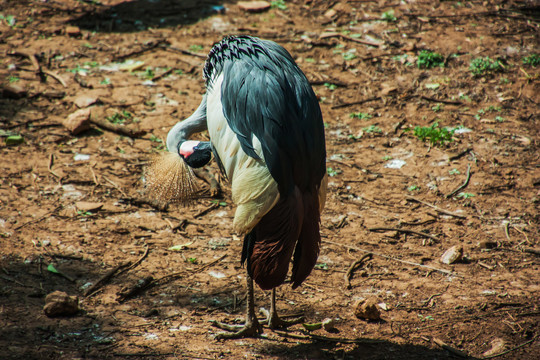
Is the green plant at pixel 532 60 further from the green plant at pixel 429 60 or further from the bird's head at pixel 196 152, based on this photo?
the bird's head at pixel 196 152

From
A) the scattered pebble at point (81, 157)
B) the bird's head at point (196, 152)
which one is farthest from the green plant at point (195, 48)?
the bird's head at point (196, 152)

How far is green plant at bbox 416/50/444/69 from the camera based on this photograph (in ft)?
24.1

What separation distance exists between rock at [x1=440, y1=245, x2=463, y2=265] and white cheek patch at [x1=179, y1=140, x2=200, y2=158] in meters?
2.33

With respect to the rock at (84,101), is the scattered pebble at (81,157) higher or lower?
lower

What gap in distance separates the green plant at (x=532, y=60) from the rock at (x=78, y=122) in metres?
5.84

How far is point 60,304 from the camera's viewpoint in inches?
139

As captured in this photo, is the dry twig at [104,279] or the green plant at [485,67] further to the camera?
the green plant at [485,67]

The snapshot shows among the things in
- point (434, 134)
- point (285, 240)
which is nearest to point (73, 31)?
point (434, 134)

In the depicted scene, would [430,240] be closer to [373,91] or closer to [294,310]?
[294,310]

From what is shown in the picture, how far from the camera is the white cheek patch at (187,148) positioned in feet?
13.2

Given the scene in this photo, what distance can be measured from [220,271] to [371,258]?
52.3 inches

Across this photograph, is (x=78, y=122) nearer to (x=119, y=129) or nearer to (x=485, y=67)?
(x=119, y=129)

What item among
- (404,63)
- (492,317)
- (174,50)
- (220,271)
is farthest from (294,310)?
(174,50)

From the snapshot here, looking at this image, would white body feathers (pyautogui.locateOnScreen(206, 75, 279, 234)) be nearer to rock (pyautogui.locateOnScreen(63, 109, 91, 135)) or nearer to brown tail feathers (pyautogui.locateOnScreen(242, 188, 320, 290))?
brown tail feathers (pyautogui.locateOnScreen(242, 188, 320, 290))
